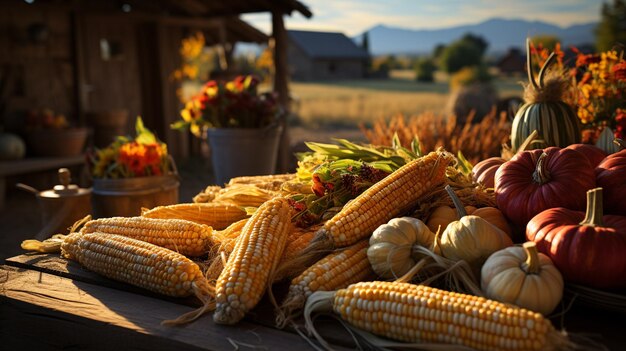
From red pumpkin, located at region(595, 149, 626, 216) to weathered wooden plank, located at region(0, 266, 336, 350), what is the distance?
1254 mm

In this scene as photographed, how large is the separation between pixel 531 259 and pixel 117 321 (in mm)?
1278

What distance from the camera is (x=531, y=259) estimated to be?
1.59 meters

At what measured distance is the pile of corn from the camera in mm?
1493

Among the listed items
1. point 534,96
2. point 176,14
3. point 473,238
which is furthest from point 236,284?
point 176,14

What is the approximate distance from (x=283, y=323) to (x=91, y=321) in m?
0.63

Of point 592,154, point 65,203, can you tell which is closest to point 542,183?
point 592,154

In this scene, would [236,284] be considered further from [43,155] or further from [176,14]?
[176,14]

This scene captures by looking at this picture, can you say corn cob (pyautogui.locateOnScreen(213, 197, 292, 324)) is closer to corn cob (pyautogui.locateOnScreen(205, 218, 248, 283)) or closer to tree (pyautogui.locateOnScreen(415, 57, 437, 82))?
corn cob (pyautogui.locateOnScreen(205, 218, 248, 283))

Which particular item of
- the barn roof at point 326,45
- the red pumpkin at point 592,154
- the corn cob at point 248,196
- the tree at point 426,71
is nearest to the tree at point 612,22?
the tree at point 426,71

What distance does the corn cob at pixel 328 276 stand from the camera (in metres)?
1.76

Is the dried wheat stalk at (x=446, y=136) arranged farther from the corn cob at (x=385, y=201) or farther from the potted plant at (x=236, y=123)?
the corn cob at (x=385, y=201)

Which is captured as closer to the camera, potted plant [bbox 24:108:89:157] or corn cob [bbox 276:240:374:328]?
corn cob [bbox 276:240:374:328]

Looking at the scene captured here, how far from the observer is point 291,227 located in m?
2.26

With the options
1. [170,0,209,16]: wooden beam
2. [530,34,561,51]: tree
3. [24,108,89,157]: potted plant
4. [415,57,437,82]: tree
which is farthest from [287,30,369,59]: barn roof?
[24,108,89,157]: potted plant
